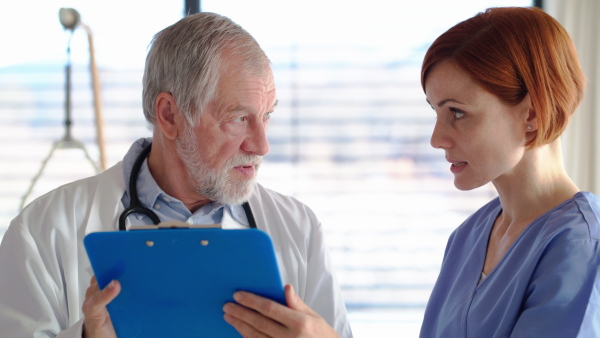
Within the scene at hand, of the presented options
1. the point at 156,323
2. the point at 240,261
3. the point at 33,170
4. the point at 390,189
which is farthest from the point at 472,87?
the point at 33,170

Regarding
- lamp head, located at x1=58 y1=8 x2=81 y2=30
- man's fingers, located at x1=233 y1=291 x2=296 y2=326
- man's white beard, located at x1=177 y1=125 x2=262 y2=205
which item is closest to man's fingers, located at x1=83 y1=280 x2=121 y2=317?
man's fingers, located at x1=233 y1=291 x2=296 y2=326

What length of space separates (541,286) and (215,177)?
0.80 meters

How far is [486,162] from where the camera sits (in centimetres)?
131

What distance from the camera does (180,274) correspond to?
1.06 m

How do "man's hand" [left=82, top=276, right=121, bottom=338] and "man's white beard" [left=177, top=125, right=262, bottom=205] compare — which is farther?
"man's white beard" [left=177, top=125, right=262, bottom=205]

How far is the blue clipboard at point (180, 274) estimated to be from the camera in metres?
1.00

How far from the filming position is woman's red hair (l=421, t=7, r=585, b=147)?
124cm

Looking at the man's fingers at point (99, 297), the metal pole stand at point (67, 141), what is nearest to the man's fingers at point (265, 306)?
the man's fingers at point (99, 297)

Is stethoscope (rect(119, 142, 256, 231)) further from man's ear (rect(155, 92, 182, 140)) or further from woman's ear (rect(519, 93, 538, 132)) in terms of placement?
woman's ear (rect(519, 93, 538, 132))

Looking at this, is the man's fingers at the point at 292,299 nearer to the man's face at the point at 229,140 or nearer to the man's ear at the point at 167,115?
the man's face at the point at 229,140

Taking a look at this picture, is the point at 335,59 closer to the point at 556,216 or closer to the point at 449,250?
the point at 449,250

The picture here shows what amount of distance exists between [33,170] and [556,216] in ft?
8.94

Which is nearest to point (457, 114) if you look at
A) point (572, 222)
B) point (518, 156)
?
point (518, 156)

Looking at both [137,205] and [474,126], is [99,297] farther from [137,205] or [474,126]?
[474,126]
